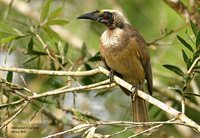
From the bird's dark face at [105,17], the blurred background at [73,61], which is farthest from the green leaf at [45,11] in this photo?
the bird's dark face at [105,17]

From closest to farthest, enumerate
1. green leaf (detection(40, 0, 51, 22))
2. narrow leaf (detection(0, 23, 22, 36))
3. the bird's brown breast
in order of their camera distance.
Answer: narrow leaf (detection(0, 23, 22, 36)) → green leaf (detection(40, 0, 51, 22)) → the bird's brown breast

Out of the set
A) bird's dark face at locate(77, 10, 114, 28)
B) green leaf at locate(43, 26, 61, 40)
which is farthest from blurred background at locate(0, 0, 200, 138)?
bird's dark face at locate(77, 10, 114, 28)

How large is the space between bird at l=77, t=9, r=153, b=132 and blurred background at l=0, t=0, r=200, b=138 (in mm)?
123

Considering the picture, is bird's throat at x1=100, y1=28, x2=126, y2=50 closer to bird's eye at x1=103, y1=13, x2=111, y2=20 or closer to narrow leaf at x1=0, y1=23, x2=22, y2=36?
bird's eye at x1=103, y1=13, x2=111, y2=20

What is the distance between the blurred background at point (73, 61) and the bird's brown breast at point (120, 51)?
0.42 feet

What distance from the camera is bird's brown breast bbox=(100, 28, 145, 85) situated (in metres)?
4.97

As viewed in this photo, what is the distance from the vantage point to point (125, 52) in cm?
498

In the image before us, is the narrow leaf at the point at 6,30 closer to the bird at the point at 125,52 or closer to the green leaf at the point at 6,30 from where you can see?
the green leaf at the point at 6,30

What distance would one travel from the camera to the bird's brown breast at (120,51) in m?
4.97

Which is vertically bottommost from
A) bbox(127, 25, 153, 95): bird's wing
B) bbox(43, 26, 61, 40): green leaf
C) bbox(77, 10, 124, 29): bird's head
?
bbox(127, 25, 153, 95): bird's wing

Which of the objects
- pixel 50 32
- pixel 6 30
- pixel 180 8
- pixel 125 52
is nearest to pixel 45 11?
pixel 50 32

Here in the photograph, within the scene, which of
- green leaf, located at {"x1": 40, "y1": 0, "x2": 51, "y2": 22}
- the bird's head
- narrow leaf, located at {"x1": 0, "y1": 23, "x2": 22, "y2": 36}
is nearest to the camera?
narrow leaf, located at {"x1": 0, "y1": 23, "x2": 22, "y2": 36}

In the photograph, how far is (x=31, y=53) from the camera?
466 centimetres

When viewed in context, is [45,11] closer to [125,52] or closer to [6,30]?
[6,30]
